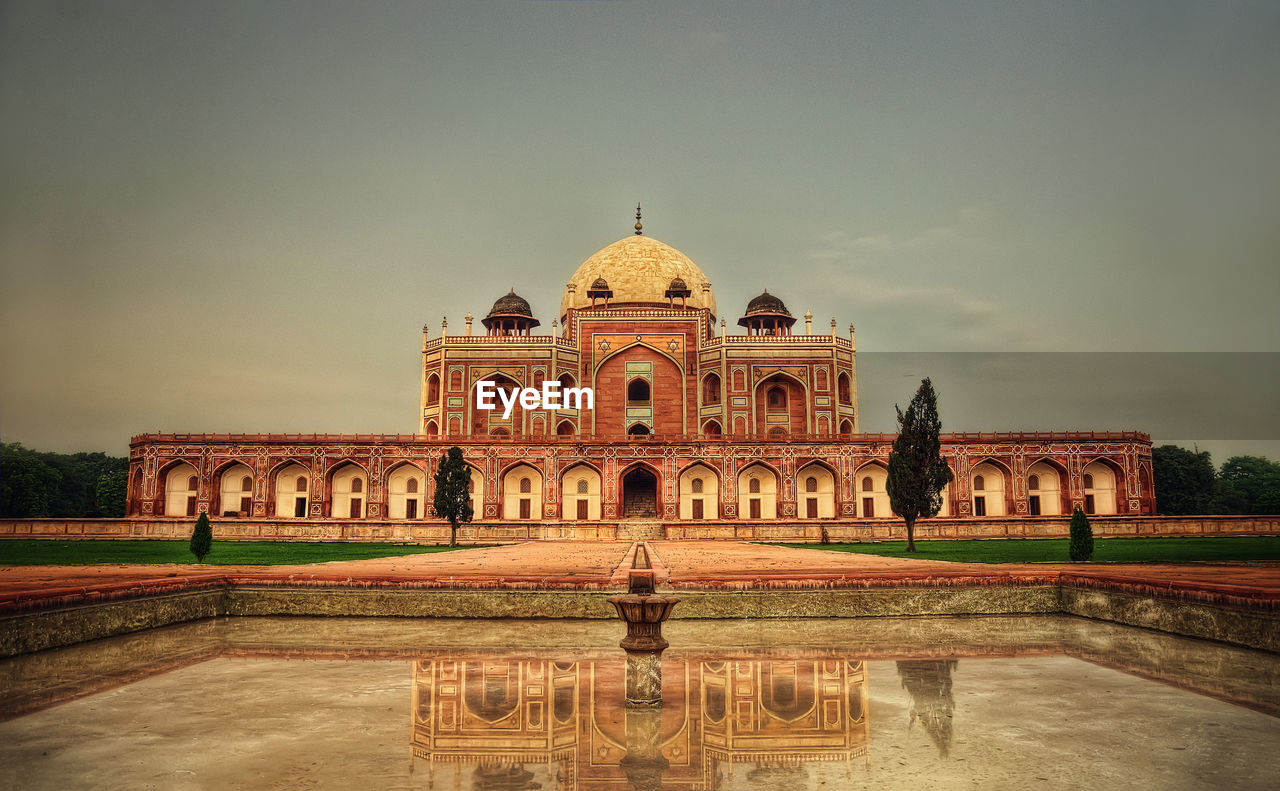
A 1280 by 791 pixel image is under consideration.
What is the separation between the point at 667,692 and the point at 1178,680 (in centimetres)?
303

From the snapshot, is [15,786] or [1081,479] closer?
[15,786]

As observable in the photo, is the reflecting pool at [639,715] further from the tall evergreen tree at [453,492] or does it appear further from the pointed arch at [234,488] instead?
the pointed arch at [234,488]

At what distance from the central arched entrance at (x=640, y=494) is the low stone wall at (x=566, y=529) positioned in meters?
8.09

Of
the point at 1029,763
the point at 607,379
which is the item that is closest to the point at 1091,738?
the point at 1029,763

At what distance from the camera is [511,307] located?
37.8 m

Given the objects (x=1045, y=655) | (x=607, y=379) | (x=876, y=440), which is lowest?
(x=1045, y=655)

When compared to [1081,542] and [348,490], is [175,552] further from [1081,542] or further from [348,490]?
[1081,542]

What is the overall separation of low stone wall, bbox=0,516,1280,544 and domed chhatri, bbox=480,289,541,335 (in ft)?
Answer: 51.5

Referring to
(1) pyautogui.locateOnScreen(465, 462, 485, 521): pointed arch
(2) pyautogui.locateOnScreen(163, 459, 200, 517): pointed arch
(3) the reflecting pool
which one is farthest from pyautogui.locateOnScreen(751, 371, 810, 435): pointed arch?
(3) the reflecting pool

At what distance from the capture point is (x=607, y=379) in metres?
36.1

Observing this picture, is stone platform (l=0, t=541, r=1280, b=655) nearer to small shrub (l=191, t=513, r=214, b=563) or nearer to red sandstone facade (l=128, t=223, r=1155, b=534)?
small shrub (l=191, t=513, r=214, b=563)

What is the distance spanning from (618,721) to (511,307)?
34.5m

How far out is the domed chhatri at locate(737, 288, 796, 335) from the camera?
3738cm

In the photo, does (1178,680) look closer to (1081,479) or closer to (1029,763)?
(1029,763)
